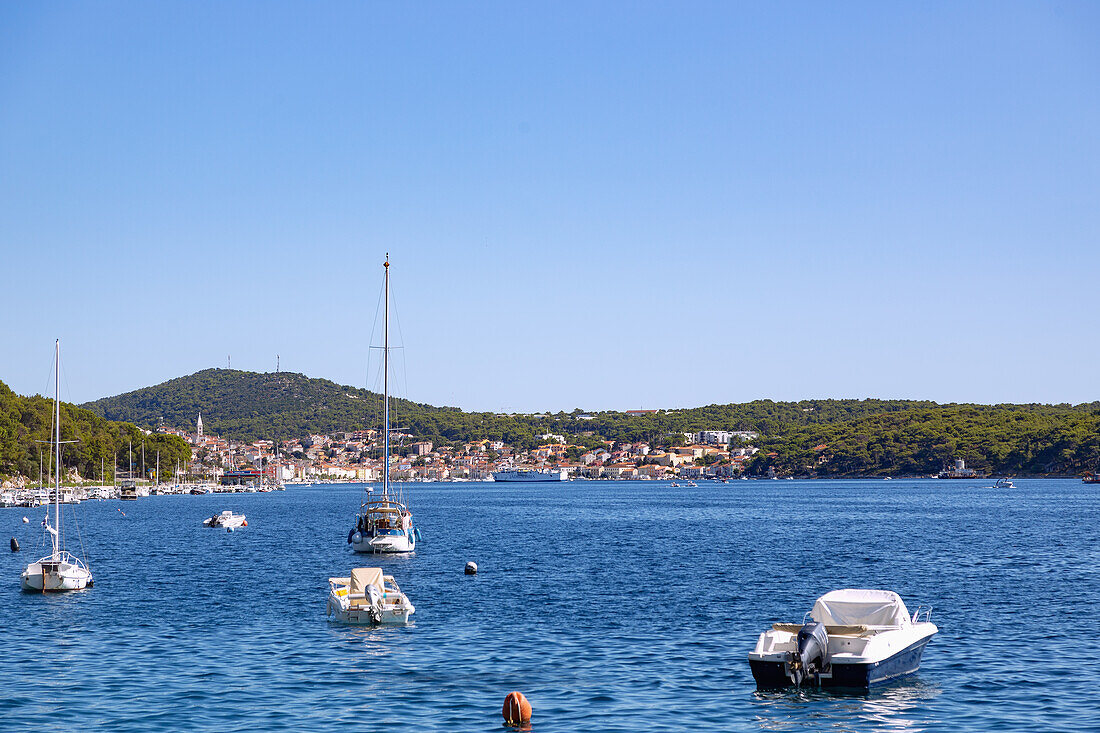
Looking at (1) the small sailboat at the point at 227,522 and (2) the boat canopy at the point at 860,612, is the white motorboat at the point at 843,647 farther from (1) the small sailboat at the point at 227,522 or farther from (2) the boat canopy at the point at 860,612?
(1) the small sailboat at the point at 227,522

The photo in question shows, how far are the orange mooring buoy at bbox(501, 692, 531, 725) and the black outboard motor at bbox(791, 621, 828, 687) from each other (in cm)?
708

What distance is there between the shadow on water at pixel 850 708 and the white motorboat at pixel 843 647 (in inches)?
11.6

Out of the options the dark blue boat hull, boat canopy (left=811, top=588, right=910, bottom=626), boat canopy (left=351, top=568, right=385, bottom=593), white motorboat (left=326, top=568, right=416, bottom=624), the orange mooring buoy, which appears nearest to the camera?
the orange mooring buoy

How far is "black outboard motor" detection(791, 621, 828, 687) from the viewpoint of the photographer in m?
27.2

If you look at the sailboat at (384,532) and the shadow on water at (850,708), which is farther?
the sailboat at (384,532)

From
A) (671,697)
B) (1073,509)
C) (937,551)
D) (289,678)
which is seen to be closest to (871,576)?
(937,551)

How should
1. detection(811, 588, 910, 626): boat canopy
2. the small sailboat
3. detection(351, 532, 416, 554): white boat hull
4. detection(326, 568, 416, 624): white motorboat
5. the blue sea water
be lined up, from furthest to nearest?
the small sailboat → detection(351, 532, 416, 554): white boat hull → detection(326, 568, 416, 624): white motorboat → detection(811, 588, 910, 626): boat canopy → the blue sea water

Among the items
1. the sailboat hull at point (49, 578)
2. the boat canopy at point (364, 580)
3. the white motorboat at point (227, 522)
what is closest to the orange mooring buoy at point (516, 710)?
the boat canopy at point (364, 580)

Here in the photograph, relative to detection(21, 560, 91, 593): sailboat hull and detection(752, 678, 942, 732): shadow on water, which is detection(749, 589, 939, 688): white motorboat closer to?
detection(752, 678, 942, 732): shadow on water

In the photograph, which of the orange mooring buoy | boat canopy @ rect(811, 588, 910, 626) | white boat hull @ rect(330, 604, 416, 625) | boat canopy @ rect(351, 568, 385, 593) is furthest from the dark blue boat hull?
boat canopy @ rect(351, 568, 385, 593)

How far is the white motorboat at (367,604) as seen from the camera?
3856cm

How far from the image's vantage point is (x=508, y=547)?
8175cm

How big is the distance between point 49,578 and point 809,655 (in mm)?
37031

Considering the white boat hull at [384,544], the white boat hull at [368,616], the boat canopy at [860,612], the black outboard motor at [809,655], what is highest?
the boat canopy at [860,612]
